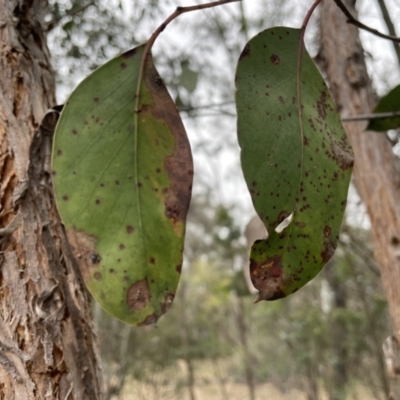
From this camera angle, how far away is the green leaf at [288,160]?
14.0 inches

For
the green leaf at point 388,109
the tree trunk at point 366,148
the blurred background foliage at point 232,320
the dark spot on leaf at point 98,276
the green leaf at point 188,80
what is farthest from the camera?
the blurred background foliage at point 232,320

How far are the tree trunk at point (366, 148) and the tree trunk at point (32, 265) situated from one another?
50cm

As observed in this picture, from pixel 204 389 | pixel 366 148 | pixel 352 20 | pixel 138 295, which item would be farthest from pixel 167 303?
pixel 204 389

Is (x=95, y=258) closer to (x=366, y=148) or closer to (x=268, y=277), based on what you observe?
(x=268, y=277)

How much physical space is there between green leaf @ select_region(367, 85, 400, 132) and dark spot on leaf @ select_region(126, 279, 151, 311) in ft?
1.26

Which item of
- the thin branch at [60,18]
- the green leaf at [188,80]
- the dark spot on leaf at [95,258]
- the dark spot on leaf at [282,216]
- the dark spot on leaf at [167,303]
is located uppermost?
the green leaf at [188,80]

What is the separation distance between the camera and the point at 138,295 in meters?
0.31

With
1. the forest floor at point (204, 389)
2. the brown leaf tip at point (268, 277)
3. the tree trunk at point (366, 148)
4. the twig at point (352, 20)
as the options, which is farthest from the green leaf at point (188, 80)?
the forest floor at point (204, 389)

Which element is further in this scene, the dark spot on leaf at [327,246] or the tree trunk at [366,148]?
the tree trunk at [366,148]

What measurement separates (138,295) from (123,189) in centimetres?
8

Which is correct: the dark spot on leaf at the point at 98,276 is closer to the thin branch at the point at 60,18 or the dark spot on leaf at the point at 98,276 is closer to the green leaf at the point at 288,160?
the green leaf at the point at 288,160

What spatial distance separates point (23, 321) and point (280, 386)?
4.66 meters

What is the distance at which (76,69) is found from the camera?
4.25 feet

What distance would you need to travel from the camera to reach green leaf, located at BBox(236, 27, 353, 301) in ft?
1.17
